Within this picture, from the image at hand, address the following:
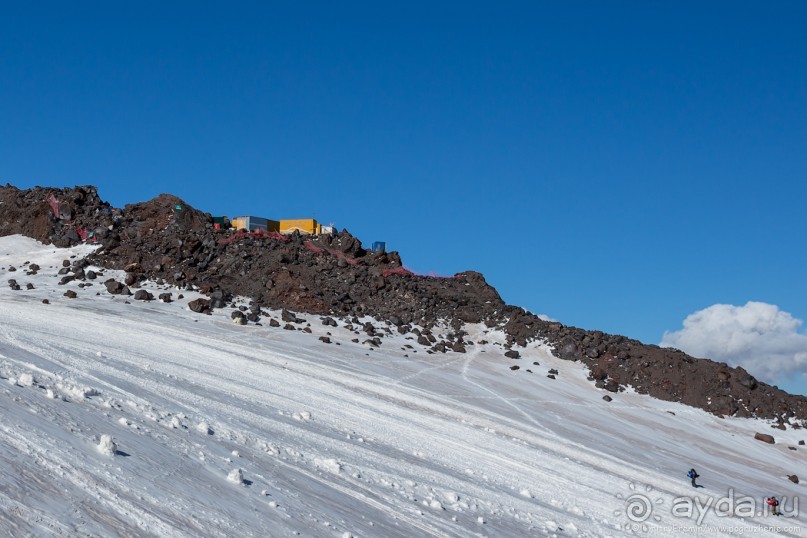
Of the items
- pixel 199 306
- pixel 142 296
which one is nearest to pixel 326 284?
pixel 199 306

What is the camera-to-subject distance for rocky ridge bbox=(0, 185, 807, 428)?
38594 mm

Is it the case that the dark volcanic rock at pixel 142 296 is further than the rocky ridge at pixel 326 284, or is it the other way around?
the rocky ridge at pixel 326 284

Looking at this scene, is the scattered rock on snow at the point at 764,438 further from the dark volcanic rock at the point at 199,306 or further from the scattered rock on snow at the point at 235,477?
the scattered rock on snow at the point at 235,477

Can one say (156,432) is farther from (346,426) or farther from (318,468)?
(346,426)

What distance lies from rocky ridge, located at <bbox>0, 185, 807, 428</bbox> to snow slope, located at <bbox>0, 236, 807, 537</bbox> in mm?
1357

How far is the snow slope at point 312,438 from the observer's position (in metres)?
9.95

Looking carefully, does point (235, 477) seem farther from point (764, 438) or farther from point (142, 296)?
point (764, 438)

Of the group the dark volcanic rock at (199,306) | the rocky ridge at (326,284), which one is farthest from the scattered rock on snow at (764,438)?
the dark volcanic rock at (199,306)

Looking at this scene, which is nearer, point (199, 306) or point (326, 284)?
point (199, 306)

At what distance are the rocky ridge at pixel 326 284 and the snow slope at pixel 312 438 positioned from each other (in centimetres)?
136

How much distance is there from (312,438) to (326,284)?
24324 mm

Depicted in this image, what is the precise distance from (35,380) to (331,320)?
23.6m

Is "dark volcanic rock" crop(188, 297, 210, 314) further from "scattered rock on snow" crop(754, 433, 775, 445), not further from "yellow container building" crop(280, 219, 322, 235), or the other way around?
"scattered rock on snow" crop(754, 433, 775, 445)

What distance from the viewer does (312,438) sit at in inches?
679
